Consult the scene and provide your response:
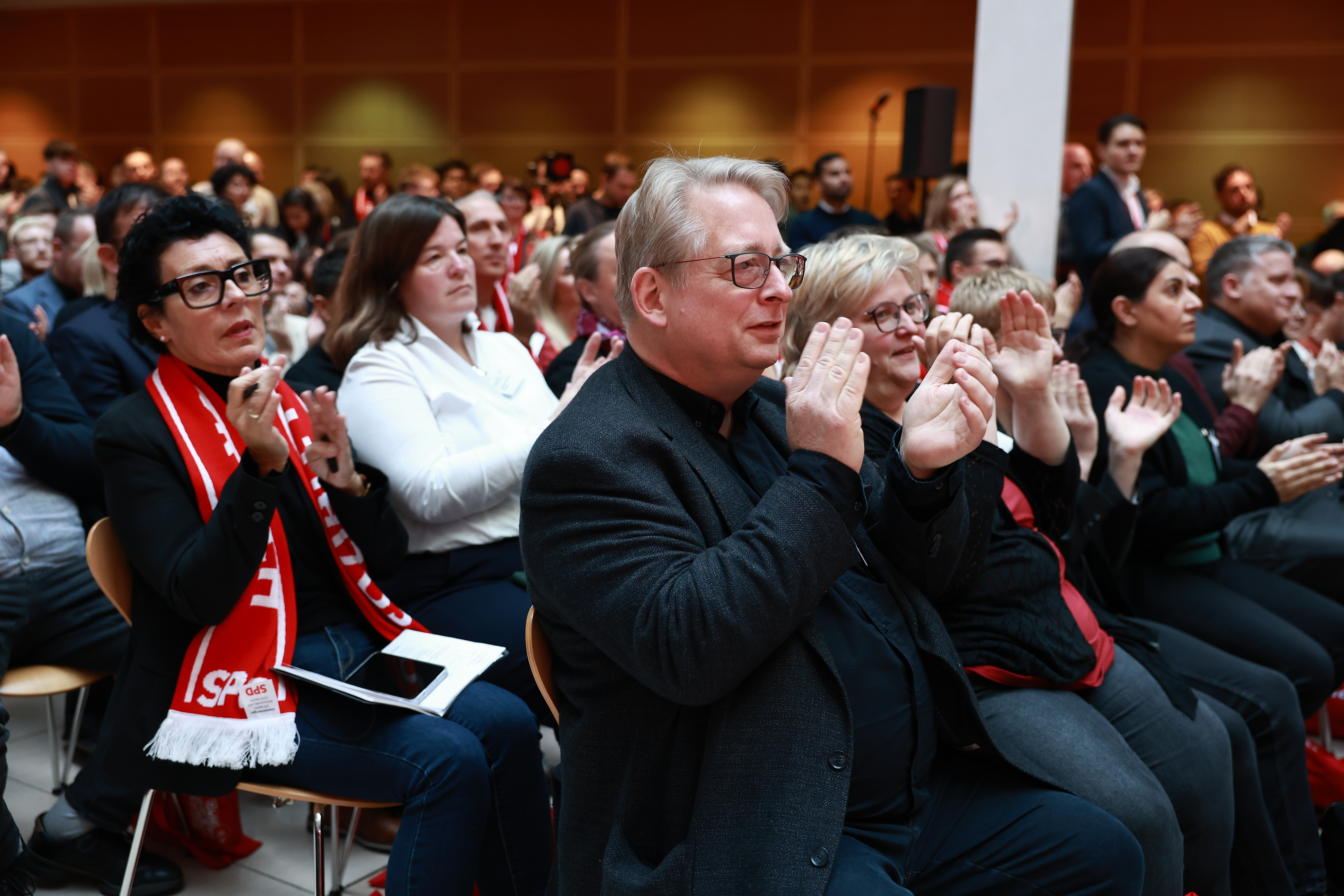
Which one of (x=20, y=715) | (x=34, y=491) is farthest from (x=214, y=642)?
(x=20, y=715)

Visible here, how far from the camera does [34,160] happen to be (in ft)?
40.8

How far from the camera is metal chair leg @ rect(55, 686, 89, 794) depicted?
2.54 m

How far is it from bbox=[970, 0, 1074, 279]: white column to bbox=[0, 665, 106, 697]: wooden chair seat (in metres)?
4.24

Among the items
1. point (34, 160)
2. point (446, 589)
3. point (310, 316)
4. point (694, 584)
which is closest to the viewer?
point (694, 584)

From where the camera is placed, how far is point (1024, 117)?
5.01m

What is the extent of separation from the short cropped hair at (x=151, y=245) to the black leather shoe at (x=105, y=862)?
100cm

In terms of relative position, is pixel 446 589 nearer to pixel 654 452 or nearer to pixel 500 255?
pixel 654 452

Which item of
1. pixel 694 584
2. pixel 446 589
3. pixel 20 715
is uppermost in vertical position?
pixel 694 584

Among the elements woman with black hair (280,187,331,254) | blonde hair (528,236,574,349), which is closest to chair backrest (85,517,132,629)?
blonde hair (528,236,574,349)

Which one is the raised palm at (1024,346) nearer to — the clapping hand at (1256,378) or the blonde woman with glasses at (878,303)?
the blonde woman with glasses at (878,303)

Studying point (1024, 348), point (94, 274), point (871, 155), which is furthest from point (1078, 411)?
point (871, 155)

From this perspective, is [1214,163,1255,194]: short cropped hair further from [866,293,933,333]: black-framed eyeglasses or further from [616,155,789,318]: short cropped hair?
[616,155,789,318]: short cropped hair

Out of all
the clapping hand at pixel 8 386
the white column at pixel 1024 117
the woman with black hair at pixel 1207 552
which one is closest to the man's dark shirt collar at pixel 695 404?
the woman with black hair at pixel 1207 552

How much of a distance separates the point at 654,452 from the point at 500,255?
2127mm
